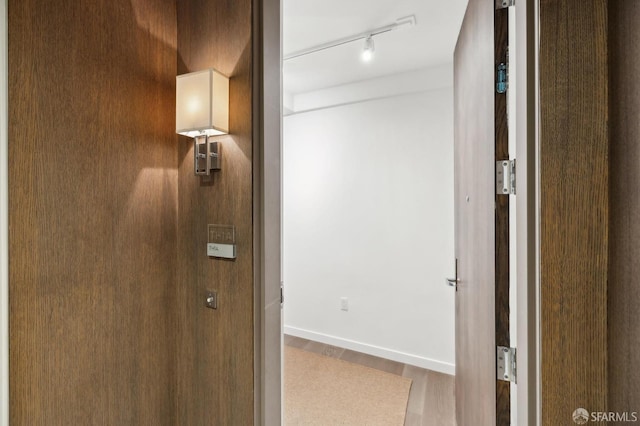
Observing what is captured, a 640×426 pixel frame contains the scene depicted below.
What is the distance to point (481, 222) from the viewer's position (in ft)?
3.59

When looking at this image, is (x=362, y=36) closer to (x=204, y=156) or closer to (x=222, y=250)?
(x=204, y=156)

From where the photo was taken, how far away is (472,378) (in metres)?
1.21

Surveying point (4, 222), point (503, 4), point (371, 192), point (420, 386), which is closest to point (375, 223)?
point (371, 192)

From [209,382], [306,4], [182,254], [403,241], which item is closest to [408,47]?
[306,4]

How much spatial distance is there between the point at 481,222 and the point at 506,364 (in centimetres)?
48

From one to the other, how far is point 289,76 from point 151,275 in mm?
2227

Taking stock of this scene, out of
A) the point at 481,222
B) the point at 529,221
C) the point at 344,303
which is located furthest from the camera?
the point at 344,303

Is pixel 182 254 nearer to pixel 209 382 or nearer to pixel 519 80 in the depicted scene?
pixel 209 382

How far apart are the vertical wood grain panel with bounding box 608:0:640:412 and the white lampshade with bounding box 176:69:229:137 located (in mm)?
1198

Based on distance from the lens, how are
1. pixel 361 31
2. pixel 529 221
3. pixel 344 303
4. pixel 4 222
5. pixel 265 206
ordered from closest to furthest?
pixel 529 221 → pixel 4 222 → pixel 265 206 → pixel 361 31 → pixel 344 303

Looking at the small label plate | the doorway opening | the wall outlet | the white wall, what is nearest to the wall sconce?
the small label plate

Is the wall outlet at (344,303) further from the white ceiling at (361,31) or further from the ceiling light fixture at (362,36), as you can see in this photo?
the ceiling light fixture at (362,36)

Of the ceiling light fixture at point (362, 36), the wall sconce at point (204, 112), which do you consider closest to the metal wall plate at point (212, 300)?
the wall sconce at point (204, 112)

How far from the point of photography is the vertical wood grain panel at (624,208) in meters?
0.63
